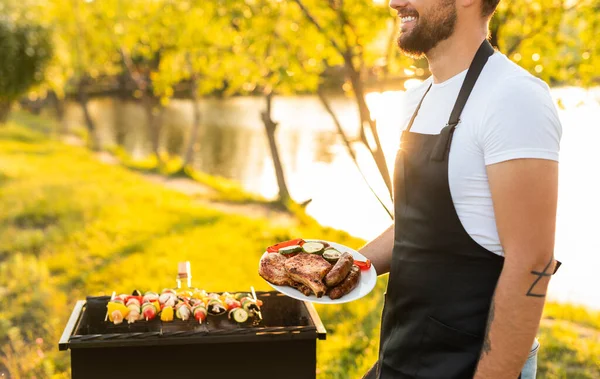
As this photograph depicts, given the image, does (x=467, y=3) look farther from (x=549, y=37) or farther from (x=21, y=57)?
(x=21, y=57)

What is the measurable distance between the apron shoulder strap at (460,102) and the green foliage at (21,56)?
62.5 ft

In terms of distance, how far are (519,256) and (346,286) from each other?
785mm

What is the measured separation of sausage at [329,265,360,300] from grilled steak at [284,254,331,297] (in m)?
0.04

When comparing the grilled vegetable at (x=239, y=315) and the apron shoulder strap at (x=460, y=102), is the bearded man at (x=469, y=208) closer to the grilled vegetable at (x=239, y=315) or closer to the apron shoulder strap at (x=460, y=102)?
the apron shoulder strap at (x=460, y=102)

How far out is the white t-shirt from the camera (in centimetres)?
160

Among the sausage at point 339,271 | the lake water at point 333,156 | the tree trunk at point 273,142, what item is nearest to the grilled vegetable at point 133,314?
the sausage at point 339,271

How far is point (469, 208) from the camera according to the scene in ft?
5.88

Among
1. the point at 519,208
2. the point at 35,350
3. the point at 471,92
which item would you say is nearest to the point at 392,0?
the point at 471,92

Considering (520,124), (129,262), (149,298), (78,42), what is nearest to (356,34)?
(149,298)

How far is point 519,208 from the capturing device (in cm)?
161

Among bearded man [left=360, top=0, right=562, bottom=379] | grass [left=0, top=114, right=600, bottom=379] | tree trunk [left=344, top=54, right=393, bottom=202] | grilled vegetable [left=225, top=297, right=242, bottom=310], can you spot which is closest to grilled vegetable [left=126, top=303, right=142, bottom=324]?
grilled vegetable [left=225, top=297, right=242, bottom=310]

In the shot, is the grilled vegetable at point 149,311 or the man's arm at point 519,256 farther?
the grilled vegetable at point 149,311

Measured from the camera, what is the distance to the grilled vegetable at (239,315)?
9.77 feet

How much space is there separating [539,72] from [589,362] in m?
2.68
